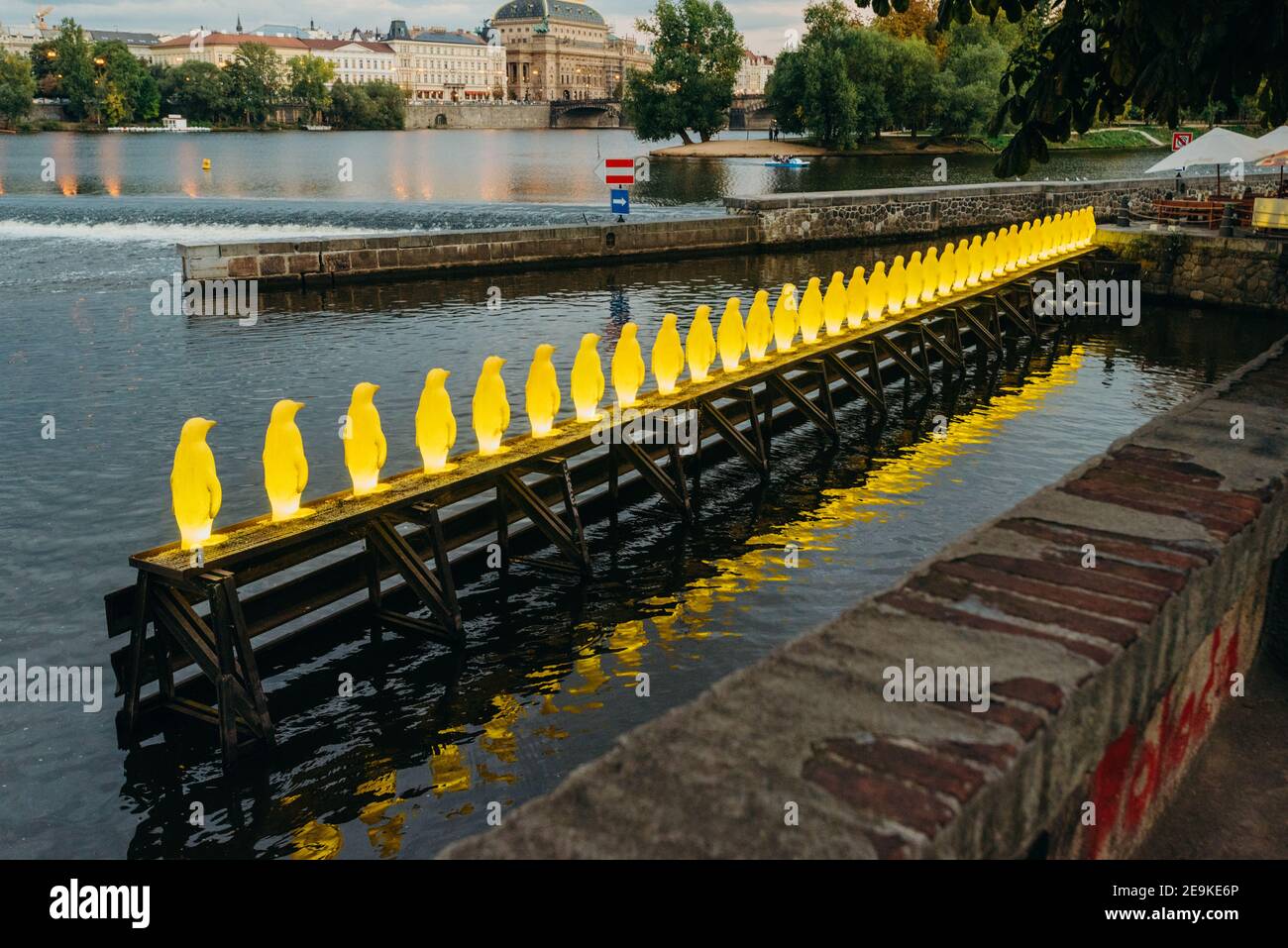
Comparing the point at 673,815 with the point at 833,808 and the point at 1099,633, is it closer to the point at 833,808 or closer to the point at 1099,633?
the point at 833,808

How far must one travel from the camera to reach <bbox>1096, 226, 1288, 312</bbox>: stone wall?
25000 millimetres

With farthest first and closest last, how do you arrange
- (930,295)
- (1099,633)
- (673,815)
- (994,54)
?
(994,54), (930,295), (1099,633), (673,815)

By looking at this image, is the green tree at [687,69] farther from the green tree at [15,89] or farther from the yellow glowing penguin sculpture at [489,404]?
the yellow glowing penguin sculpture at [489,404]

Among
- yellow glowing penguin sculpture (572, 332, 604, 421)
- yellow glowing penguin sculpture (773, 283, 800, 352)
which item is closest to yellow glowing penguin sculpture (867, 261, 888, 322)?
yellow glowing penguin sculpture (773, 283, 800, 352)

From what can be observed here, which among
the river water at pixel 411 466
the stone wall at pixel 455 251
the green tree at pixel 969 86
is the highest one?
the green tree at pixel 969 86

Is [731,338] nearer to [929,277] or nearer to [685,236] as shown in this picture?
[929,277]

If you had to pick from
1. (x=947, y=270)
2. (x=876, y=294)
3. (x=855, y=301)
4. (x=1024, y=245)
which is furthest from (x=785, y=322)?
(x=1024, y=245)

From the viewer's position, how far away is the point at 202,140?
385 feet

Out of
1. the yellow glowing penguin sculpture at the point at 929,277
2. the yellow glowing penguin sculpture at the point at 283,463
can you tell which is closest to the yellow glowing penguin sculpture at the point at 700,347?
the yellow glowing penguin sculpture at the point at 283,463

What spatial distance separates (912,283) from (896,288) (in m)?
0.74

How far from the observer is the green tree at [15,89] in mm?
113625

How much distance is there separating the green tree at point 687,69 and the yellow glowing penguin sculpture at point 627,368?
273 ft
